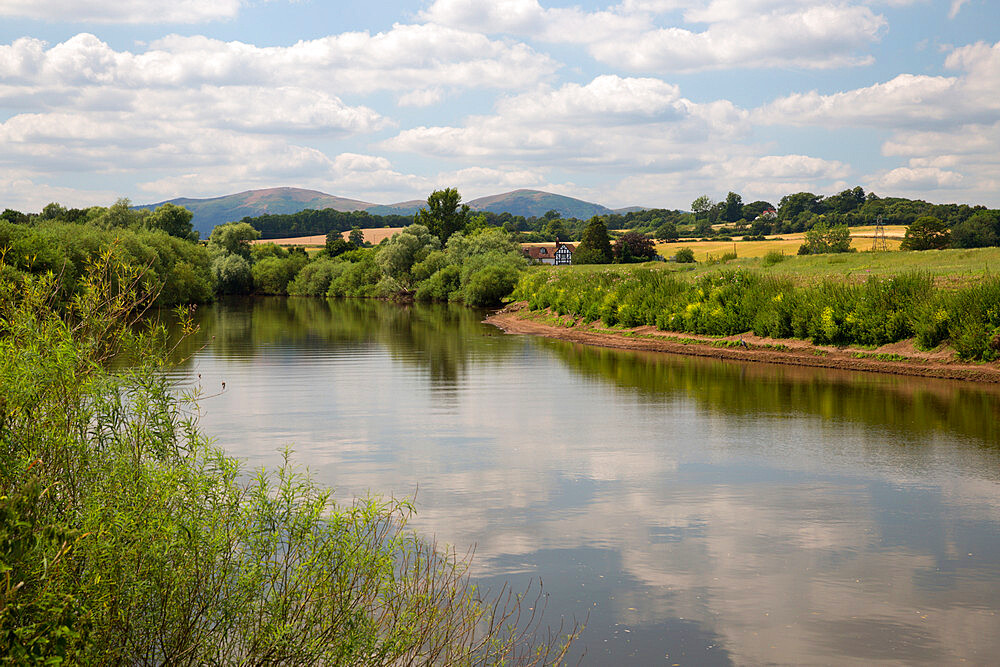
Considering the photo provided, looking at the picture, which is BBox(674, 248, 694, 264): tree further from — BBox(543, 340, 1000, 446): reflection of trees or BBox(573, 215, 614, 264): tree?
BBox(543, 340, 1000, 446): reflection of trees

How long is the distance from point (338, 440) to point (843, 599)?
10.3 metres

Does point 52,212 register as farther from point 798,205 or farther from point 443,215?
point 798,205

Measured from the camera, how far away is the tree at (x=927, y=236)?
292 ft

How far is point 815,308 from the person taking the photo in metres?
30.6

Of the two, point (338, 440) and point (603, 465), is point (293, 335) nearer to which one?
point (338, 440)

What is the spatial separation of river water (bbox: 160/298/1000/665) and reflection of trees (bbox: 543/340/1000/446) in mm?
115

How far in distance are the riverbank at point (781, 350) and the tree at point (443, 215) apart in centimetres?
8146

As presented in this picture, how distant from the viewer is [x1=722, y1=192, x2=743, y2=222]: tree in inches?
7101

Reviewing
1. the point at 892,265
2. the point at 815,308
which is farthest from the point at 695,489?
the point at 892,265

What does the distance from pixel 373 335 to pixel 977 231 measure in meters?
87.2

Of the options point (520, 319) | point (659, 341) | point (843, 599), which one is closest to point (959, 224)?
point (520, 319)

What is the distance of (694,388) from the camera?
945 inches

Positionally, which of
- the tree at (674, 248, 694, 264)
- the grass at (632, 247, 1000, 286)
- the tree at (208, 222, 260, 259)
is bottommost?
the grass at (632, 247, 1000, 286)

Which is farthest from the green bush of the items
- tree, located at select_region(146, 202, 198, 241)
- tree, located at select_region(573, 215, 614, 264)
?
tree, located at select_region(573, 215, 614, 264)
